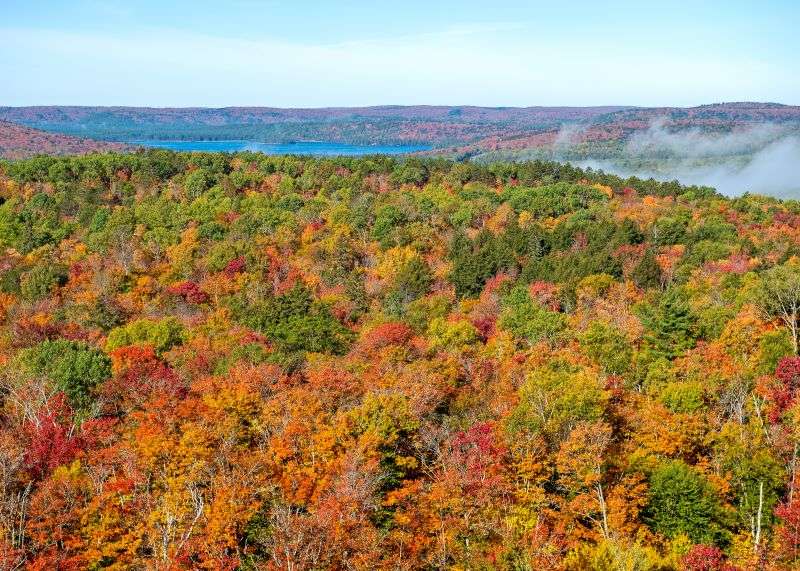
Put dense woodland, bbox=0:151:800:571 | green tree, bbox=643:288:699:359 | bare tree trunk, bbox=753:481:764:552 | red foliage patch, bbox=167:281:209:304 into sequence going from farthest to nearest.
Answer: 1. red foliage patch, bbox=167:281:209:304
2. green tree, bbox=643:288:699:359
3. bare tree trunk, bbox=753:481:764:552
4. dense woodland, bbox=0:151:800:571

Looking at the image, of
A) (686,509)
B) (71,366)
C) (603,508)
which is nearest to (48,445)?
(71,366)

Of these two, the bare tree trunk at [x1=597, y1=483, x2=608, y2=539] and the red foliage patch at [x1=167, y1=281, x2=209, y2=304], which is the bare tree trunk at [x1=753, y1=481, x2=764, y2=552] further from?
the red foliage patch at [x1=167, y1=281, x2=209, y2=304]

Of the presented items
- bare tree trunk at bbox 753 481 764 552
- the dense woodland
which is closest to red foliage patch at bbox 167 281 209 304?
the dense woodland

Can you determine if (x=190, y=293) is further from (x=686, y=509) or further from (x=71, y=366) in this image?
(x=686, y=509)

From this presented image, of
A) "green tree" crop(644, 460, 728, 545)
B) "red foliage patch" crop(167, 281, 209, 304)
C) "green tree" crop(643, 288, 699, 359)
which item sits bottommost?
"red foliage patch" crop(167, 281, 209, 304)

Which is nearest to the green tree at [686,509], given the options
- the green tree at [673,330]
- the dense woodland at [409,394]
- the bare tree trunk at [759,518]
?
the dense woodland at [409,394]

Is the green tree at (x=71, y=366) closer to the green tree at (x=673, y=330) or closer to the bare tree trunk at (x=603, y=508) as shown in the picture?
the bare tree trunk at (x=603, y=508)

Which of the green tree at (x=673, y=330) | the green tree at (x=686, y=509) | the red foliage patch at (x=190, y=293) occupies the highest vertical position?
the green tree at (x=673, y=330)

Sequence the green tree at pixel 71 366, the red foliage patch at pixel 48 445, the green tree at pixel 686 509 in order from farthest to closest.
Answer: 1. the green tree at pixel 71 366
2. the red foliage patch at pixel 48 445
3. the green tree at pixel 686 509
